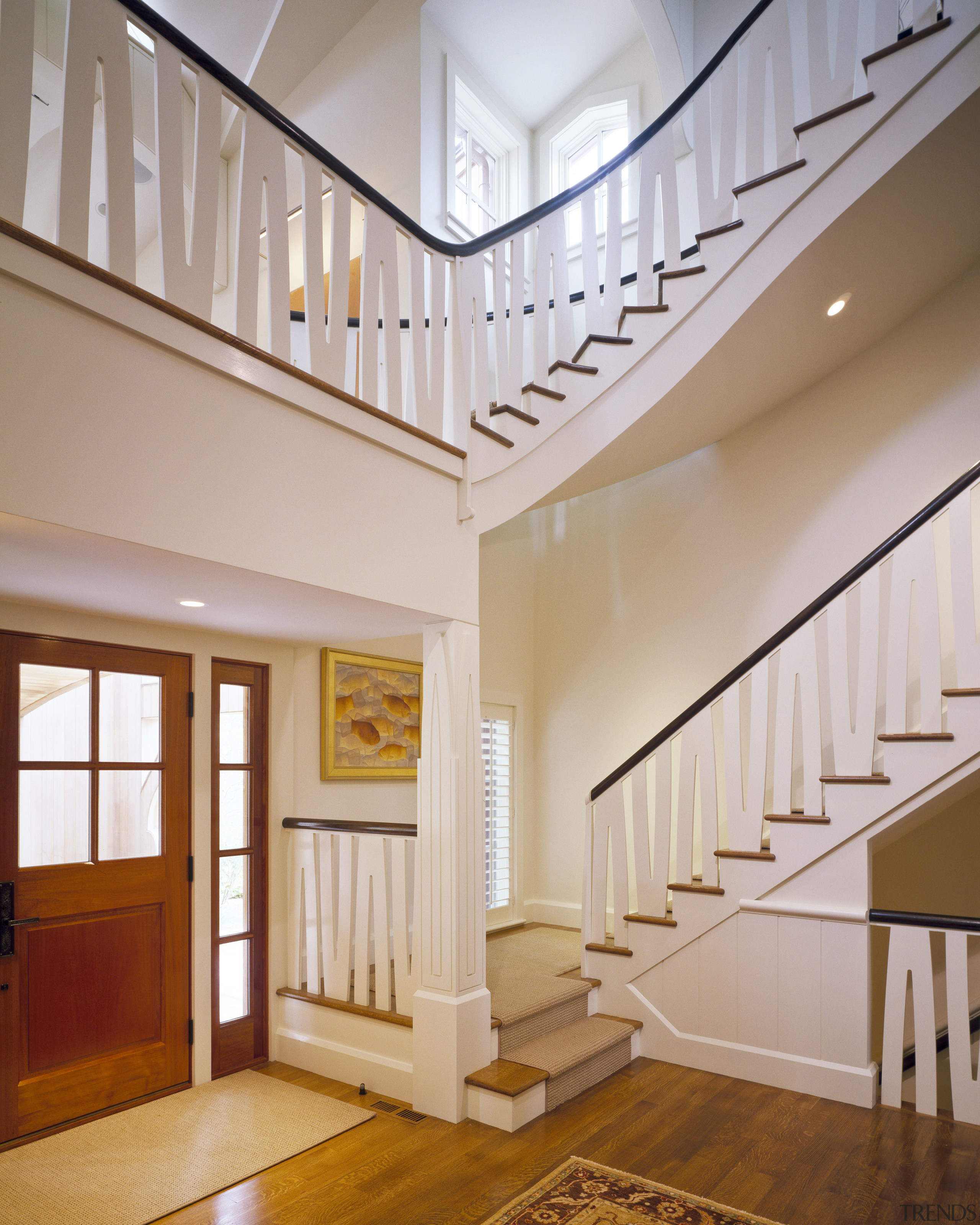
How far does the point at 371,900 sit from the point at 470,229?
4906 mm

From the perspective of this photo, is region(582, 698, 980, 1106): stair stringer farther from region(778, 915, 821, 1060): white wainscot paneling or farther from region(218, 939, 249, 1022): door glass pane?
region(218, 939, 249, 1022): door glass pane

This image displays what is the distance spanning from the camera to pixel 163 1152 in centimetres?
329

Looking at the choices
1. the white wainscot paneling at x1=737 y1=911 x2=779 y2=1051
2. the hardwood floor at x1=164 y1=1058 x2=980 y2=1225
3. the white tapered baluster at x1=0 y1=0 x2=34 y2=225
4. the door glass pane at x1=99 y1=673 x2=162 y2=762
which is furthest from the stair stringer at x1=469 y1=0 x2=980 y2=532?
the hardwood floor at x1=164 y1=1058 x2=980 y2=1225

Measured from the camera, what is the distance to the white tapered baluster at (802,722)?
3.95 metres

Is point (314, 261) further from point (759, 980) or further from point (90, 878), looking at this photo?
point (759, 980)

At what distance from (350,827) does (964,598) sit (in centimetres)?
308

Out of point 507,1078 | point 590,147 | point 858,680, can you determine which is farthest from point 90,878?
point 590,147

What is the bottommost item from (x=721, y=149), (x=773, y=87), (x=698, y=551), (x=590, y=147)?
(x=698, y=551)

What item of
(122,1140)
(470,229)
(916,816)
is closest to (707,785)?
(916,816)

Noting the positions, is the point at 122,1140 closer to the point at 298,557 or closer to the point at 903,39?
the point at 298,557

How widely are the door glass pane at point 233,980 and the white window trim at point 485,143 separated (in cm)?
492

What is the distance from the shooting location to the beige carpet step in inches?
148

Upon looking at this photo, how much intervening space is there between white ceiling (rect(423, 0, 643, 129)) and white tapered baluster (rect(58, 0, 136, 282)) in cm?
430

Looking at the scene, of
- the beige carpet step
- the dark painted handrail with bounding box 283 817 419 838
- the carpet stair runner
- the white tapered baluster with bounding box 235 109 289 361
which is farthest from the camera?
the dark painted handrail with bounding box 283 817 419 838
